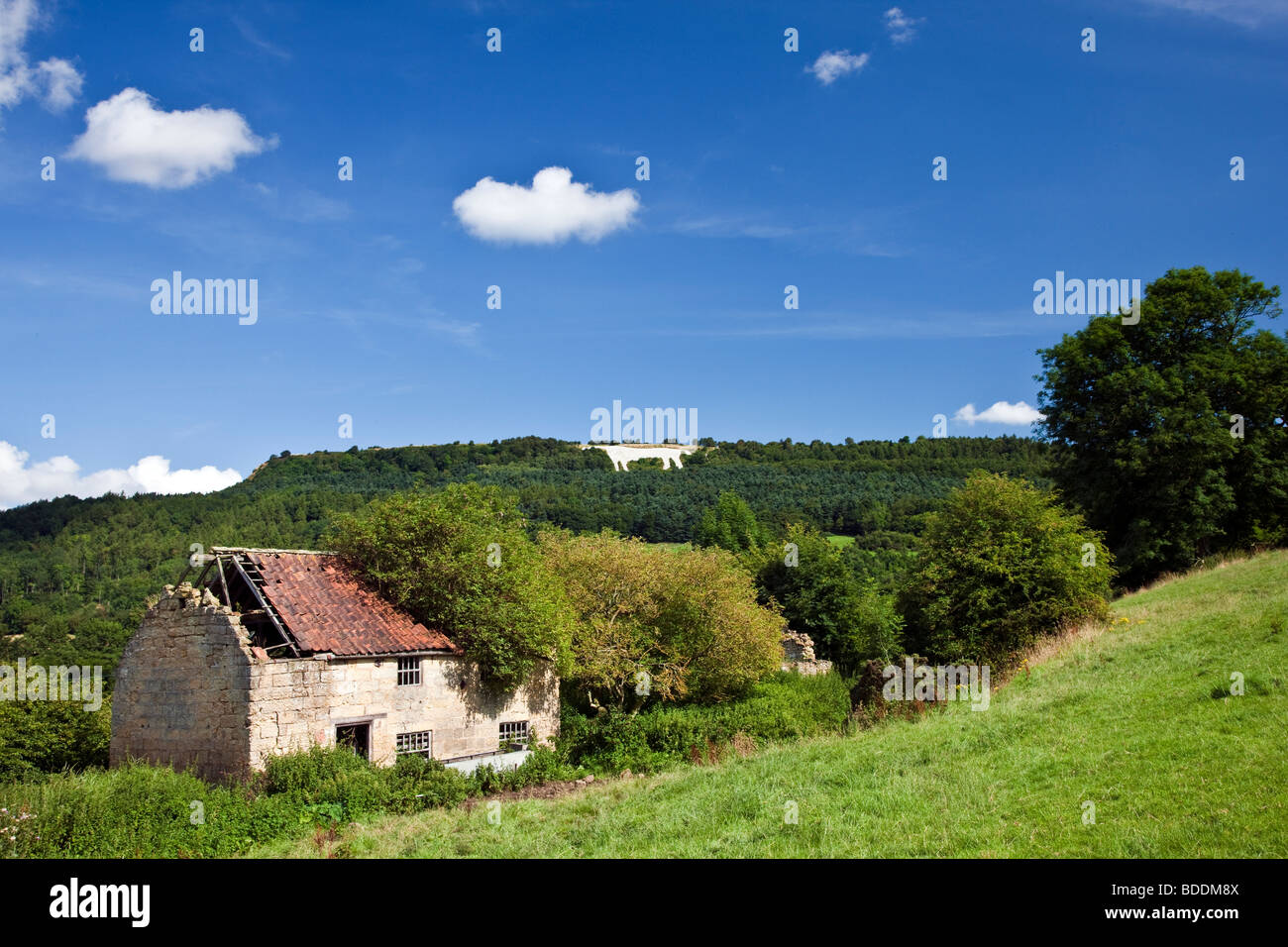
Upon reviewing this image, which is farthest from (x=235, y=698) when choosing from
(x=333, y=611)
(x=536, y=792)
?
(x=536, y=792)

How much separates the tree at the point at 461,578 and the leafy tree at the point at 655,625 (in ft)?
11.9

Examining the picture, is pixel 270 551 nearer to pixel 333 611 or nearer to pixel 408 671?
pixel 333 611

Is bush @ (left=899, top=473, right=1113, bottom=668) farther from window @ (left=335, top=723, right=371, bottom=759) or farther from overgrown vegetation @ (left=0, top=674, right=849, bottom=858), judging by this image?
window @ (left=335, top=723, right=371, bottom=759)

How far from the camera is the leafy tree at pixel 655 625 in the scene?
3334cm

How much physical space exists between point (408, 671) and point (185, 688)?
6.12 metres

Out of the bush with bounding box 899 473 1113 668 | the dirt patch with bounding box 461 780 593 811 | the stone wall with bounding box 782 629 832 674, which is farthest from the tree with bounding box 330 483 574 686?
the stone wall with bounding box 782 629 832 674

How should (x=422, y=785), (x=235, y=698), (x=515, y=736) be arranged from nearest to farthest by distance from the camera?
(x=235, y=698) → (x=422, y=785) → (x=515, y=736)

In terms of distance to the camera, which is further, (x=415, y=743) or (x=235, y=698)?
(x=415, y=743)

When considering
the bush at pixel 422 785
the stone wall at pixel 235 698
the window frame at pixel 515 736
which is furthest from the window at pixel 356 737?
the window frame at pixel 515 736

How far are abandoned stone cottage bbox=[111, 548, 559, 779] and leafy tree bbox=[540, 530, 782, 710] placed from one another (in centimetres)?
646

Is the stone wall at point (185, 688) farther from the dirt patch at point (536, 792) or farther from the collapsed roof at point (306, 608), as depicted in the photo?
the dirt patch at point (536, 792)

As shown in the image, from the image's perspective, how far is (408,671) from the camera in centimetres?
2545

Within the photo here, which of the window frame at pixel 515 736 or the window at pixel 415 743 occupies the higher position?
the window at pixel 415 743

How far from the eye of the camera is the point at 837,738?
20906 mm
